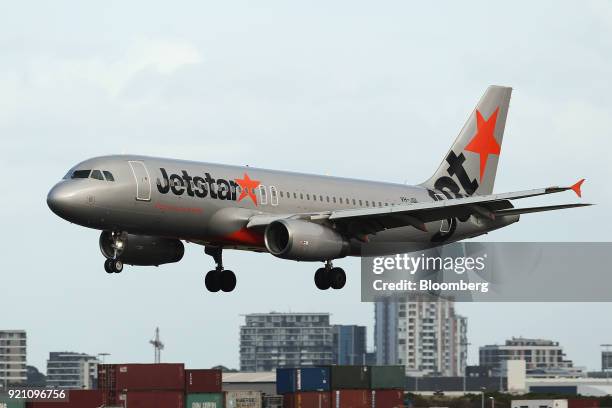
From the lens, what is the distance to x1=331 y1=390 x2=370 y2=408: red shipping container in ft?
372

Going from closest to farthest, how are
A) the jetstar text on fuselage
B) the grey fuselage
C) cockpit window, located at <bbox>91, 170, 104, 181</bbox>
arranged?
the grey fuselage < cockpit window, located at <bbox>91, 170, 104, 181</bbox> < the jetstar text on fuselage

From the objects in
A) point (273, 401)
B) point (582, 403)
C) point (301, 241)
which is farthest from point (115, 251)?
point (582, 403)

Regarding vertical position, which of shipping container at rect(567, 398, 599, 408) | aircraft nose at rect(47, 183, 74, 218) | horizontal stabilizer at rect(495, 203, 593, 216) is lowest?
shipping container at rect(567, 398, 599, 408)

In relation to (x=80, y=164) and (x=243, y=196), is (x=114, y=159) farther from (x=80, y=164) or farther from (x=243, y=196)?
(x=243, y=196)

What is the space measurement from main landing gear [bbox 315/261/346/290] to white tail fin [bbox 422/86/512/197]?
13154 mm

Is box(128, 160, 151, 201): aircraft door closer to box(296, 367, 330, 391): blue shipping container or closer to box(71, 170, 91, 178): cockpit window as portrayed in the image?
box(71, 170, 91, 178): cockpit window

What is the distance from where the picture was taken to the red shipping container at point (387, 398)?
11506 cm

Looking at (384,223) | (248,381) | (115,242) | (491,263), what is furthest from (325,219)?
(248,381)

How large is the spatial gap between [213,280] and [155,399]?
4072 cm

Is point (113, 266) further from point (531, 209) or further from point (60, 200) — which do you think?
point (531, 209)

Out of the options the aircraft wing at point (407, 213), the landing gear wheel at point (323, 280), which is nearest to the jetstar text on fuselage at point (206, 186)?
the aircraft wing at point (407, 213)

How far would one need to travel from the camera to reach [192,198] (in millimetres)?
61281

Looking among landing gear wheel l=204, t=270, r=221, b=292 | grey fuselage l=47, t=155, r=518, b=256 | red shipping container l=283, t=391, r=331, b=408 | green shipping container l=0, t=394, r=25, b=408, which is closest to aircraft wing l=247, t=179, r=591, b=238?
grey fuselage l=47, t=155, r=518, b=256

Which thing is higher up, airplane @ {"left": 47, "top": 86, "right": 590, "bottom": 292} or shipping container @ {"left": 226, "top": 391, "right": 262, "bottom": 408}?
airplane @ {"left": 47, "top": 86, "right": 590, "bottom": 292}
